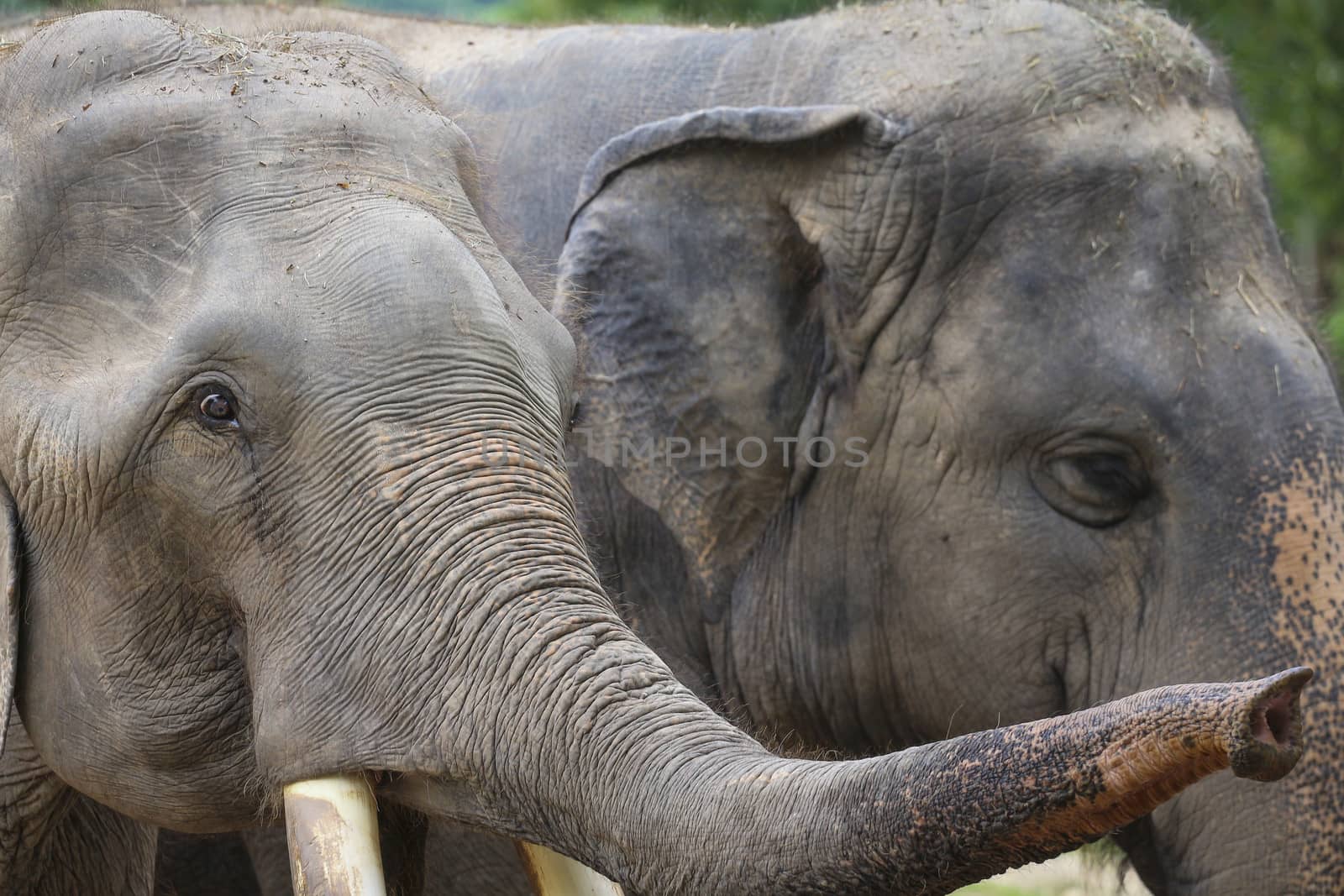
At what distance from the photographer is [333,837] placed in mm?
2059

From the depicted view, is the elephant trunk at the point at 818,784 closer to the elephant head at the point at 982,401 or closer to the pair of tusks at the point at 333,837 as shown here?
the pair of tusks at the point at 333,837

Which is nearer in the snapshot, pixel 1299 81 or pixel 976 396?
pixel 976 396

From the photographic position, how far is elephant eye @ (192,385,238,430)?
2.18 m

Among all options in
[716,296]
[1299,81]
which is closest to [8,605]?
[716,296]

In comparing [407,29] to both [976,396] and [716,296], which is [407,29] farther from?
[976,396]

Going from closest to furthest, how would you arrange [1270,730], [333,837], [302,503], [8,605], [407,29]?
[1270,730]
[333,837]
[302,503]
[8,605]
[407,29]

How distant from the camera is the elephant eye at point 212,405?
218 centimetres

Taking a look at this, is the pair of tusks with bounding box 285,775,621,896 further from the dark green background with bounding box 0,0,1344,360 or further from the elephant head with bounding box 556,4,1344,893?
the dark green background with bounding box 0,0,1344,360

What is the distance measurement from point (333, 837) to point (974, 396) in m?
1.97

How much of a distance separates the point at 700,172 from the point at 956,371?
0.71 m

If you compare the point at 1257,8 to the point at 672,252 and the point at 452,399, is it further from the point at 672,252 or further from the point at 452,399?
the point at 452,399

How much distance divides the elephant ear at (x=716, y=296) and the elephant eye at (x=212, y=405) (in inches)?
63.7

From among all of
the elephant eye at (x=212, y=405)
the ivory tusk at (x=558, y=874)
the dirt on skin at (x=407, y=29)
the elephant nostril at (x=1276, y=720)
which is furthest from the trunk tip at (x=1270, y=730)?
the dirt on skin at (x=407, y=29)

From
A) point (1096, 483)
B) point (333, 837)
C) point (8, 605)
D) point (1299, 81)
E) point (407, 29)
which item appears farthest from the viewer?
point (1299, 81)
